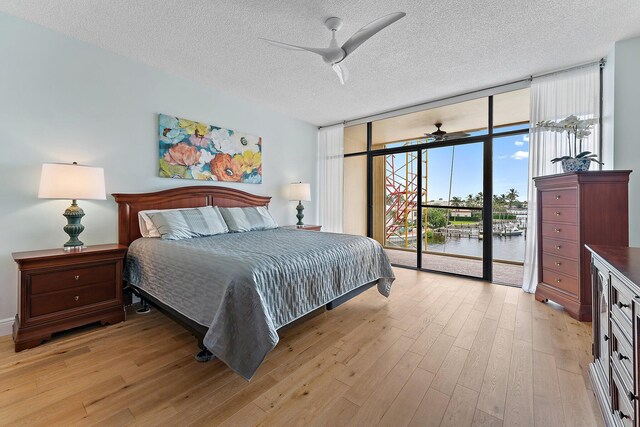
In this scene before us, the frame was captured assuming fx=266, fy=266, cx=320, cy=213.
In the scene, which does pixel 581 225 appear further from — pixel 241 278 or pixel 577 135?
pixel 241 278

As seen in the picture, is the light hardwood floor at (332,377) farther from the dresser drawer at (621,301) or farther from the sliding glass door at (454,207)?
the sliding glass door at (454,207)

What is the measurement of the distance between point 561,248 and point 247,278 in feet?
10.2

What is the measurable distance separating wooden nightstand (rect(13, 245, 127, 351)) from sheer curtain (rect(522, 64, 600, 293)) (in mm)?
4470

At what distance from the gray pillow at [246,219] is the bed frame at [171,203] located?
0.34 m

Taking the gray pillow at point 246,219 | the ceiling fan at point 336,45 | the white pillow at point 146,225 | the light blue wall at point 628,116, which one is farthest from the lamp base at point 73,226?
the light blue wall at point 628,116

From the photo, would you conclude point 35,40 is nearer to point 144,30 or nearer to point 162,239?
point 144,30

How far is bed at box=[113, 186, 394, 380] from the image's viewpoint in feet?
5.16

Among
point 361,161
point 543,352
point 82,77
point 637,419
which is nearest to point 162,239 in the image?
point 82,77

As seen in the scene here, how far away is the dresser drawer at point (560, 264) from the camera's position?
8.43 ft

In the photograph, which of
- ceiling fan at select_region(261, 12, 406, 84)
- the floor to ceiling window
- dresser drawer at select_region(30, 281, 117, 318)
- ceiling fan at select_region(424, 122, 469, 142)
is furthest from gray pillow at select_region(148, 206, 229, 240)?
ceiling fan at select_region(424, 122, 469, 142)

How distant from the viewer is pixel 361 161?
5344 mm

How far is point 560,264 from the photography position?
2736 mm

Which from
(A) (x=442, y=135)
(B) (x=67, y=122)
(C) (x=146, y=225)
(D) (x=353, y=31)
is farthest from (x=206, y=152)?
(A) (x=442, y=135)

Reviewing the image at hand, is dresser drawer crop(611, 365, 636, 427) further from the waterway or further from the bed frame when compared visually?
the waterway
